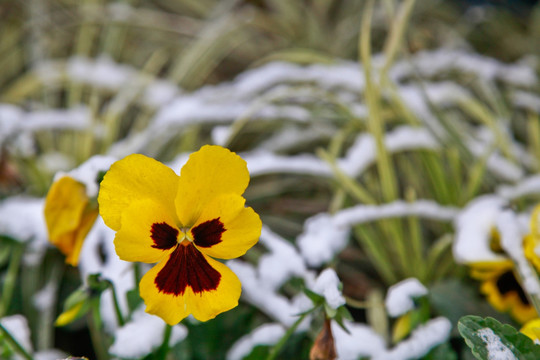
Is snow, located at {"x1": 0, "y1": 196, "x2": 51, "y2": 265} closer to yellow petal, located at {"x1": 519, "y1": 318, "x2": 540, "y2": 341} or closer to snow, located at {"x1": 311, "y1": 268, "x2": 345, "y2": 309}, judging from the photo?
snow, located at {"x1": 311, "y1": 268, "x2": 345, "y2": 309}

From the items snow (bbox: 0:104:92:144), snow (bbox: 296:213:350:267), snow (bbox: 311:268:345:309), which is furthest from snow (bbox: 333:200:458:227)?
snow (bbox: 0:104:92:144)

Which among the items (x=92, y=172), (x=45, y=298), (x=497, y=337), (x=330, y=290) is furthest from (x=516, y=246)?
(x=45, y=298)

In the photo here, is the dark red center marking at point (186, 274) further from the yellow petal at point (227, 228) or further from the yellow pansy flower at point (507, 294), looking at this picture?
the yellow pansy flower at point (507, 294)

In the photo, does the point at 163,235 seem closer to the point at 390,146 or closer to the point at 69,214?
the point at 69,214

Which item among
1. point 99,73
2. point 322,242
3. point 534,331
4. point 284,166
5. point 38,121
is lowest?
point 534,331

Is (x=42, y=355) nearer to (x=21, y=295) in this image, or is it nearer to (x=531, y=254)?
(x=21, y=295)
